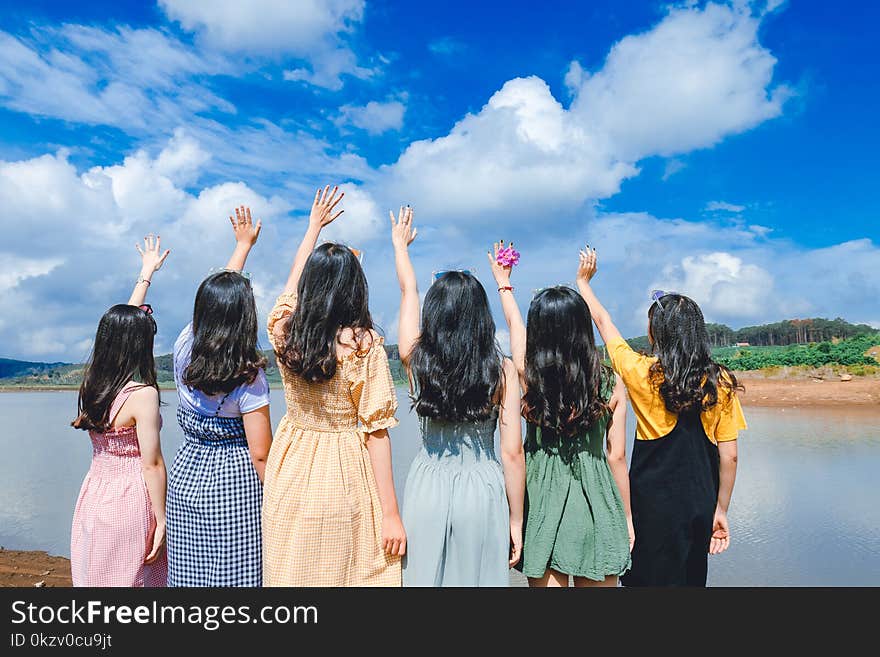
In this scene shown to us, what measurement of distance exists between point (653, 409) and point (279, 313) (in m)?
1.87

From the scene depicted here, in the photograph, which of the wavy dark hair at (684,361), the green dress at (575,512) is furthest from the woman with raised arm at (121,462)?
the wavy dark hair at (684,361)

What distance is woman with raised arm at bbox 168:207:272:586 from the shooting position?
2.60 m

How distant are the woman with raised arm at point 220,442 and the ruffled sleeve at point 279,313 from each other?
0.07m

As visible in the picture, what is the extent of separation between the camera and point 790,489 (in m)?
9.20

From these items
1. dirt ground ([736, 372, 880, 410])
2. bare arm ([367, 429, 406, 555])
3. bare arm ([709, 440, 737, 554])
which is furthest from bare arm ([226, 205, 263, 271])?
dirt ground ([736, 372, 880, 410])

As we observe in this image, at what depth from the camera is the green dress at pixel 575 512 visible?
2.81 m

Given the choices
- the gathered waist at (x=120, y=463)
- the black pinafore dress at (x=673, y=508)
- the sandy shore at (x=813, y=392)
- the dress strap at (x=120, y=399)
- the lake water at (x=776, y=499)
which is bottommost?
the lake water at (x=776, y=499)

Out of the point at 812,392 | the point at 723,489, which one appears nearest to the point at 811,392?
the point at 812,392

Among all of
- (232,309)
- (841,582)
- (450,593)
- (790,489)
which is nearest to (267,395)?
(232,309)

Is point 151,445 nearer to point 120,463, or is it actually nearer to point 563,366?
point 120,463

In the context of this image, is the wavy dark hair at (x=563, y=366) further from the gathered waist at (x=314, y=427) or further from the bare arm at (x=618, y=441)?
the gathered waist at (x=314, y=427)

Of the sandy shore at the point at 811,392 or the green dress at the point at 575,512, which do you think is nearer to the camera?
the green dress at the point at 575,512

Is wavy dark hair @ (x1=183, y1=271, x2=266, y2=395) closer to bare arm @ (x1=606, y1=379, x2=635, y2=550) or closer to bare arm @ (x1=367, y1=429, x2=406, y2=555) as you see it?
bare arm @ (x1=367, y1=429, x2=406, y2=555)

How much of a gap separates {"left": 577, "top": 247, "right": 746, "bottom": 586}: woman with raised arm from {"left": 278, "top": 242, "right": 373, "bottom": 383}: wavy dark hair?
4.91 ft
